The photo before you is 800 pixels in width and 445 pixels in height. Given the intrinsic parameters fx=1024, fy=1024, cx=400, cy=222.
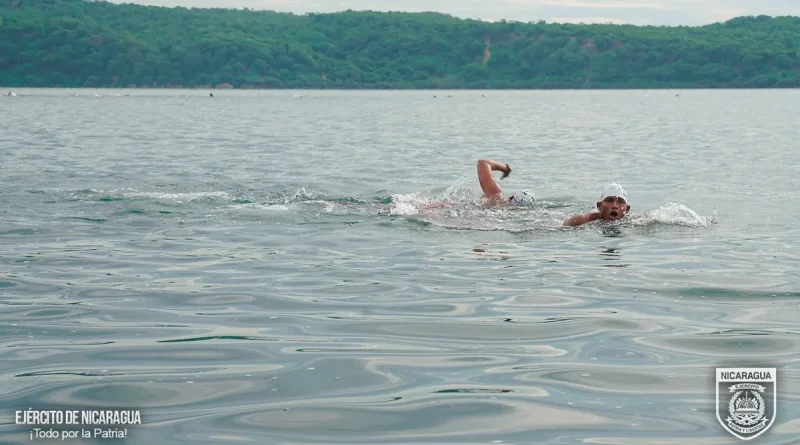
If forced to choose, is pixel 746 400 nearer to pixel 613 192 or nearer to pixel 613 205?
pixel 613 205

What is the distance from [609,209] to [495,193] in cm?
267

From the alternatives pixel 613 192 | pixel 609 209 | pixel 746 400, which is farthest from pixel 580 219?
pixel 746 400

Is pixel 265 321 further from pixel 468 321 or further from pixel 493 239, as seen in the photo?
pixel 493 239

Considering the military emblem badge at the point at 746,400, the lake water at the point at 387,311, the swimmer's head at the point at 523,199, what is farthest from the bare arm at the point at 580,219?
the military emblem badge at the point at 746,400

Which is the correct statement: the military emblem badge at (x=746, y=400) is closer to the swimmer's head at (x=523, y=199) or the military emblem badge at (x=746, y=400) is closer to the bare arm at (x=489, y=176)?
the swimmer's head at (x=523, y=199)

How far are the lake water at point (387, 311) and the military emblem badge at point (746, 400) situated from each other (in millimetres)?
74

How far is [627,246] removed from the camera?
12.4 m

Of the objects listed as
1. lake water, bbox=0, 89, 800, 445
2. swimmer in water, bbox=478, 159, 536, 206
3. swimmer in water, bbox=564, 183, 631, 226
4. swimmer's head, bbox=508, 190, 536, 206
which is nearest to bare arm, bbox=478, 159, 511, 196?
swimmer in water, bbox=478, 159, 536, 206

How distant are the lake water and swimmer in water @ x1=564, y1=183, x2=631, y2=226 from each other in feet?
0.54

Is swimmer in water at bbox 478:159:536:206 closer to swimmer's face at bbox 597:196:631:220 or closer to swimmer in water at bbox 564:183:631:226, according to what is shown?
swimmer in water at bbox 564:183:631:226

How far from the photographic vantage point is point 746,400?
6367 mm

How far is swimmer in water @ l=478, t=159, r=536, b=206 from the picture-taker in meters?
15.9

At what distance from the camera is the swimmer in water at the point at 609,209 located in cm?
1385

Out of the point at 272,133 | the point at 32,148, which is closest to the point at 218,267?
the point at 32,148
